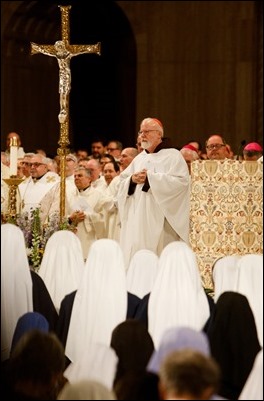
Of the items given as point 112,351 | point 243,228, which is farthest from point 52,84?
point 112,351

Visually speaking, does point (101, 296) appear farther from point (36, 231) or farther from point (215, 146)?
point (215, 146)

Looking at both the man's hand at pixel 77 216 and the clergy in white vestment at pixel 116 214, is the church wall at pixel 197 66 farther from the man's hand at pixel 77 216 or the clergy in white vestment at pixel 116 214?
the man's hand at pixel 77 216

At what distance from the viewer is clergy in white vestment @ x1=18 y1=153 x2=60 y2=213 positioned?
1511cm

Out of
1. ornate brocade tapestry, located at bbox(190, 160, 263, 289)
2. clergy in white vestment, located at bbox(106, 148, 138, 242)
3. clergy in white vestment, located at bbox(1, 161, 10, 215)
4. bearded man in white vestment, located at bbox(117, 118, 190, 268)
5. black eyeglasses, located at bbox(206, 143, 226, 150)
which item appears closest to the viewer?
ornate brocade tapestry, located at bbox(190, 160, 263, 289)

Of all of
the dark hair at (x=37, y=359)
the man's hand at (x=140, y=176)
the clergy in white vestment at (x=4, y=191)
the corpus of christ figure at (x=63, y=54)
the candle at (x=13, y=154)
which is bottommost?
the dark hair at (x=37, y=359)

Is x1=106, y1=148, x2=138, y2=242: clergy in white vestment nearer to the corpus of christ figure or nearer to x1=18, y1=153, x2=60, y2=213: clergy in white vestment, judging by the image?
x1=18, y1=153, x2=60, y2=213: clergy in white vestment

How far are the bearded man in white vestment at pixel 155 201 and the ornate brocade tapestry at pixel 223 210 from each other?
0.93 m

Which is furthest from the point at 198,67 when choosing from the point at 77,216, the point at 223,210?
the point at 223,210

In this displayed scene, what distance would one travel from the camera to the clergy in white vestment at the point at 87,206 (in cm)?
1484

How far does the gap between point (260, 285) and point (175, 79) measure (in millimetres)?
14299

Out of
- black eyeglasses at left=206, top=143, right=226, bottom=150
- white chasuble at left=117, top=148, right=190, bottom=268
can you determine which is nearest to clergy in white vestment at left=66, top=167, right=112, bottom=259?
white chasuble at left=117, top=148, right=190, bottom=268

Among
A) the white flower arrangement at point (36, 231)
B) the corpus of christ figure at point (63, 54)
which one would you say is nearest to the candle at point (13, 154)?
the white flower arrangement at point (36, 231)

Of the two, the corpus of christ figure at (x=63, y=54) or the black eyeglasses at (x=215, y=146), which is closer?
the corpus of christ figure at (x=63, y=54)

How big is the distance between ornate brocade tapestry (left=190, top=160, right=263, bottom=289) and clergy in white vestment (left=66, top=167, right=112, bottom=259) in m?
2.76
